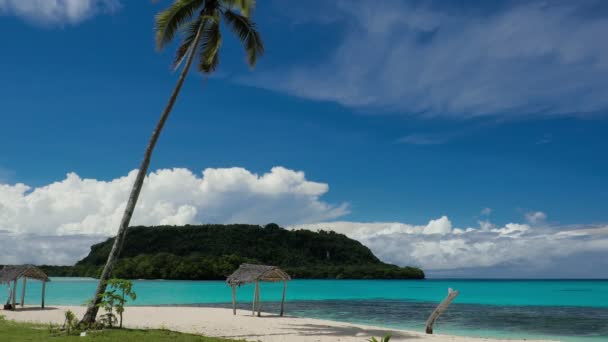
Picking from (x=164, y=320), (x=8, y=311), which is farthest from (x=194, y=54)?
(x=8, y=311)

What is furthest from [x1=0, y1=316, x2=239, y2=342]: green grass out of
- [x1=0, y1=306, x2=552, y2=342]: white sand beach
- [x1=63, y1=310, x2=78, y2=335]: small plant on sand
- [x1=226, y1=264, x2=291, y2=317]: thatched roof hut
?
[x1=226, y1=264, x2=291, y2=317]: thatched roof hut

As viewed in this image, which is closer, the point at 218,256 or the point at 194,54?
the point at 194,54

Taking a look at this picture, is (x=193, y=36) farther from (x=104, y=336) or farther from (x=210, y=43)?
(x=104, y=336)

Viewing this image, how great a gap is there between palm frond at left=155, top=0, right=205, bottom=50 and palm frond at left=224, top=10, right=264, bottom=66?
3.33 ft

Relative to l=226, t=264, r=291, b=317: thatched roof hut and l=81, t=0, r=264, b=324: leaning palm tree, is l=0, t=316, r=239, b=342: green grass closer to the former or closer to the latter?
l=81, t=0, r=264, b=324: leaning palm tree

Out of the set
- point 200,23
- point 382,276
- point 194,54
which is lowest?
point 382,276

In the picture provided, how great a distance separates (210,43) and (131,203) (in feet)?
17.7

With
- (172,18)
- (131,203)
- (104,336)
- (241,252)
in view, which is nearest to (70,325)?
(104,336)

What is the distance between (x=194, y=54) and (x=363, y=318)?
16.3m

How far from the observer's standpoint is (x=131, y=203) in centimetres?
1423

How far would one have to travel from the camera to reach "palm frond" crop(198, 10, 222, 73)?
1580 cm

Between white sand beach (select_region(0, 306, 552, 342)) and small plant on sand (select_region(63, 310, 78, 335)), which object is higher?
small plant on sand (select_region(63, 310, 78, 335))

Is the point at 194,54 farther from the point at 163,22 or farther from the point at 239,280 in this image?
the point at 239,280

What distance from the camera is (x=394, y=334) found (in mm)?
16453
